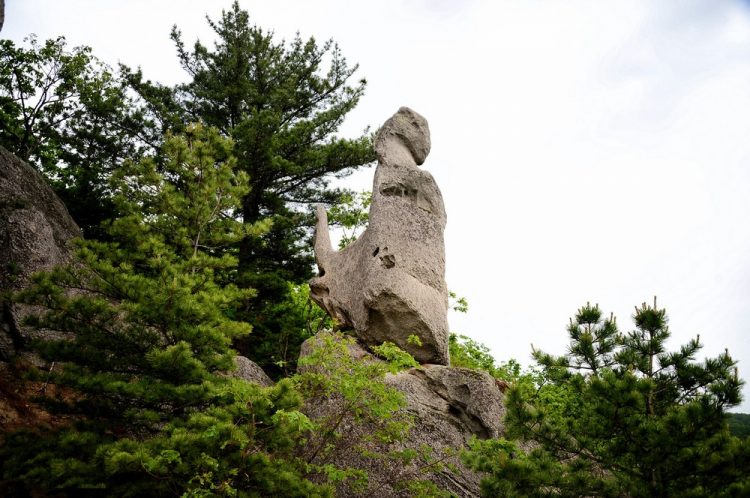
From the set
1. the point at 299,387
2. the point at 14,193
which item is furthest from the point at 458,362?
the point at 14,193

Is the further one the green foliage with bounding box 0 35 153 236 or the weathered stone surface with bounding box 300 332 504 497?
the green foliage with bounding box 0 35 153 236

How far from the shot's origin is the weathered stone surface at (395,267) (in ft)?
27.2

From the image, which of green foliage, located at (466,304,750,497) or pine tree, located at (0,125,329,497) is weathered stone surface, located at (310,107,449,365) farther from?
green foliage, located at (466,304,750,497)

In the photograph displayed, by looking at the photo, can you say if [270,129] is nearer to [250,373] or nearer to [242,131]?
[242,131]

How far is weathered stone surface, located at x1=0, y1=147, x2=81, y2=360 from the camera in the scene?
26.0 ft

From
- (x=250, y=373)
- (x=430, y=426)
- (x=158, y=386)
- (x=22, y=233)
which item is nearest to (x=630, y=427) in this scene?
(x=430, y=426)

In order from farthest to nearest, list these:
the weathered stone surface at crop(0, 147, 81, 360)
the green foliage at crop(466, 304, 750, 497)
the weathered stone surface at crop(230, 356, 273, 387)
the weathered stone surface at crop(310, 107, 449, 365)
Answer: the weathered stone surface at crop(230, 356, 273, 387)
the weathered stone surface at crop(310, 107, 449, 365)
the weathered stone surface at crop(0, 147, 81, 360)
the green foliage at crop(466, 304, 750, 497)

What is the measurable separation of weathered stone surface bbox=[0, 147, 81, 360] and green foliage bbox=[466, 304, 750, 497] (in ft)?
22.8

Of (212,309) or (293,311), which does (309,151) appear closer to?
(293,311)

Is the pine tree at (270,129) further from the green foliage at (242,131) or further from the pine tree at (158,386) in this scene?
the pine tree at (158,386)

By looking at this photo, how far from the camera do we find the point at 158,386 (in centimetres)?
508

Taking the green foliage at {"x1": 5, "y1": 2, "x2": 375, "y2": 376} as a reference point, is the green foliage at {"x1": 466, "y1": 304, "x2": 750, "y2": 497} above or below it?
below

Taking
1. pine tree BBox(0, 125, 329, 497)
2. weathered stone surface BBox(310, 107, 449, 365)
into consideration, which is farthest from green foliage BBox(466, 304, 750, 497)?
weathered stone surface BBox(310, 107, 449, 365)

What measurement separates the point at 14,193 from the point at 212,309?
20.3 feet
